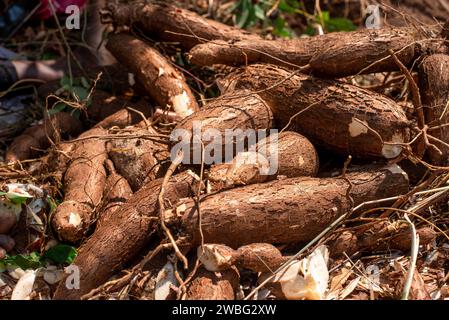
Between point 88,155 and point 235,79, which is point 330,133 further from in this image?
point 88,155

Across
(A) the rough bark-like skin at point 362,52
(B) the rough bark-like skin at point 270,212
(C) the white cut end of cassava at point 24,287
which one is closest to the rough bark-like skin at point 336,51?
(A) the rough bark-like skin at point 362,52

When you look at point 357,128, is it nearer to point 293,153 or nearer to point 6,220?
point 293,153

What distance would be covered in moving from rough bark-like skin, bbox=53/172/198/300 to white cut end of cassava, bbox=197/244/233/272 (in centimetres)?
20

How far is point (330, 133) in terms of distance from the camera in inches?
85.0

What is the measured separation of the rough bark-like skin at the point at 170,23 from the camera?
2623 mm

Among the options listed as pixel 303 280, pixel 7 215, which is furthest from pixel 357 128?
pixel 7 215

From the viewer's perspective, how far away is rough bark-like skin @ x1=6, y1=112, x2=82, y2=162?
2443 millimetres

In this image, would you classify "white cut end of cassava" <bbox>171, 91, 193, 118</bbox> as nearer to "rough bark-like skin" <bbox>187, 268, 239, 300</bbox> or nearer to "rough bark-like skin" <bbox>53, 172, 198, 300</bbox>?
"rough bark-like skin" <bbox>53, 172, 198, 300</bbox>

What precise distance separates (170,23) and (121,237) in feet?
3.64

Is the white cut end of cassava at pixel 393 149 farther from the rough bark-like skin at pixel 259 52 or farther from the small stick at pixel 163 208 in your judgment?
the small stick at pixel 163 208

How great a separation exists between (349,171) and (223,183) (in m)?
0.47

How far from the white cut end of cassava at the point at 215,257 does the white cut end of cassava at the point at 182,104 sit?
29.6 inches

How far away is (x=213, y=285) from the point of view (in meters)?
1.80

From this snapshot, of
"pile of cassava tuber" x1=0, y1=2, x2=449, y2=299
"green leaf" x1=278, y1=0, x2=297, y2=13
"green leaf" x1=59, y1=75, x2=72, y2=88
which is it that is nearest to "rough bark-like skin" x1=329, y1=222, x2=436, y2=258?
"pile of cassava tuber" x1=0, y1=2, x2=449, y2=299
